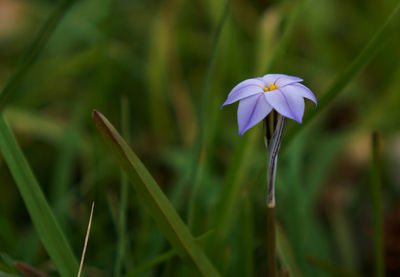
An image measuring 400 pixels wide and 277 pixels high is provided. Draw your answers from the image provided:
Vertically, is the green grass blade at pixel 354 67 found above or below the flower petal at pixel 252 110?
above

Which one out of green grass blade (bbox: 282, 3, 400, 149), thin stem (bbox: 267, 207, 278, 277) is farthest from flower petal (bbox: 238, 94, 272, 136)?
green grass blade (bbox: 282, 3, 400, 149)

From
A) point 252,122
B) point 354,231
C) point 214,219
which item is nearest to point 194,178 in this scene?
point 214,219

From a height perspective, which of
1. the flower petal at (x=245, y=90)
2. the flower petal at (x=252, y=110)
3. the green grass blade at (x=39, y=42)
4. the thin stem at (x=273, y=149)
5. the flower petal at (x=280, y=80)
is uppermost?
the green grass blade at (x=39, y=42)

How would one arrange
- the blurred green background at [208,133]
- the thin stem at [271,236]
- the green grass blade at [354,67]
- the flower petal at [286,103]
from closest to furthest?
the flower petal at [286,103]
the thin stem at [271,236]
the green grass blade at [354,67]
the blurred green background at [208,133]

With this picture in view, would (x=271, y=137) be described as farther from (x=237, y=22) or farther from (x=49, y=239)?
(x=237, y=22)

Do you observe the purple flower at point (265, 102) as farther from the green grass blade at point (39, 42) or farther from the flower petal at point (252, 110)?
the green grass blade at point (39, 42)

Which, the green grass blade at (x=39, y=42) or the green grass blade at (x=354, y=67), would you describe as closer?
the green grass blade at (x=39, y=42)

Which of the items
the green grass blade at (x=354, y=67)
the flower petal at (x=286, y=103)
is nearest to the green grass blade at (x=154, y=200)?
the flower petal at (x=286, y=103)
